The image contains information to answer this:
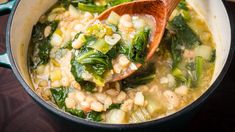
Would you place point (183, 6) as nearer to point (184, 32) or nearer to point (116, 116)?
point (184, 32)

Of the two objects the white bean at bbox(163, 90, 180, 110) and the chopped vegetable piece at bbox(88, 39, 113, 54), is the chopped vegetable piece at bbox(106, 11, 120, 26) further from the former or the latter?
the white bean at bbox(163, 90, 180, 110)

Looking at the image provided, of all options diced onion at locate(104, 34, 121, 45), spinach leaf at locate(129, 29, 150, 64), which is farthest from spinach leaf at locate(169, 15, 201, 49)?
diced onion at locate(104, 34, 121, 45)

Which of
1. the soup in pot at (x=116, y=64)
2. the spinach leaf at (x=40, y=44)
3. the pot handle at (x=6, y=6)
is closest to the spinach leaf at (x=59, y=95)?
the soup in pot at (x=116, y=64)

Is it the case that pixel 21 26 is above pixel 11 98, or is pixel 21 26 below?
above

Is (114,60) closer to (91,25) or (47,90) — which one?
(91,25)

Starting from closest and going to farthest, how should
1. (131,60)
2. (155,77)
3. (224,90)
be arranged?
(131,60) → (155,77) → (224,90)

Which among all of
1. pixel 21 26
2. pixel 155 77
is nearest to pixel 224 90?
pixel 155 77
